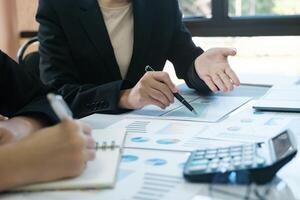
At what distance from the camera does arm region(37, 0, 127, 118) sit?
3.88 feet

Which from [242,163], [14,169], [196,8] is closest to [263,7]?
[196,8]

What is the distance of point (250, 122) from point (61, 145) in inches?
18.9

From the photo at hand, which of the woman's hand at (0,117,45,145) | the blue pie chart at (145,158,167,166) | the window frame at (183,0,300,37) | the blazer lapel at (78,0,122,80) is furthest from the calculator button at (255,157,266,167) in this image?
the window frame at (183,0,300,37)

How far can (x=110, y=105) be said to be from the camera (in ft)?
3.66

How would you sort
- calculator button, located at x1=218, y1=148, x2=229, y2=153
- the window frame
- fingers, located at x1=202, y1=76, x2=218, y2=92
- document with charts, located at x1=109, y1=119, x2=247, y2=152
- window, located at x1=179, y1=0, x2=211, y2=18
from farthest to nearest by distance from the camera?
window, located at x1=179, y1=0, x2=211, y2=18
the window frame
fingers, located at x1=202, y1=76, x2=218, y2=92
document with charts, located at x1=109, y1=119, x2=247, y2=152
calculator button, located at x1=218, y1=148, x2=229, y2=153

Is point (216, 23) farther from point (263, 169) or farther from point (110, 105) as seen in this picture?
point (263, 169)

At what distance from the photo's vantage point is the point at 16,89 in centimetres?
100

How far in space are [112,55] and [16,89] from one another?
43 centimetres

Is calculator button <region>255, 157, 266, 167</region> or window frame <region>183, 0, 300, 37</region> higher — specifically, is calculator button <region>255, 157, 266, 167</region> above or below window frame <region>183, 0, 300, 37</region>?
above

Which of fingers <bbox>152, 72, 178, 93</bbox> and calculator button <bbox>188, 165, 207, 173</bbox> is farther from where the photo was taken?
fingers <bbox>152, 72, 178, 93</bbox>

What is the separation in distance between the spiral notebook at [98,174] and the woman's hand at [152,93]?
331 millimetres

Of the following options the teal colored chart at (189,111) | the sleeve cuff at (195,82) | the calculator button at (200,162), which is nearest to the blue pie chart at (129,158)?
the calculator button at (200,162)

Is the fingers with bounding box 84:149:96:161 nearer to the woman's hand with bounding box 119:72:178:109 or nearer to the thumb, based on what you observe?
the woman's hand with bounding box 119:72:178:109

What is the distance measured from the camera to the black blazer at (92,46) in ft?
4.40
